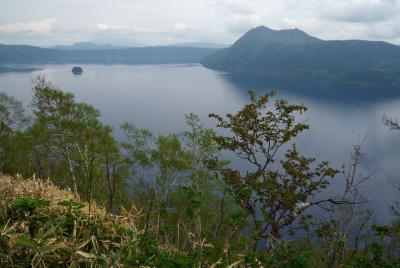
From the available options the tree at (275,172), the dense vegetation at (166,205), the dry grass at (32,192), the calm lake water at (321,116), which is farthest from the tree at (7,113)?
the dry grass at (32,192)

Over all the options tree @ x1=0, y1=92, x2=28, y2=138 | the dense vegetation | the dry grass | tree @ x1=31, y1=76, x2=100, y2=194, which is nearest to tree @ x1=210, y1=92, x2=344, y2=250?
the dense vegetation

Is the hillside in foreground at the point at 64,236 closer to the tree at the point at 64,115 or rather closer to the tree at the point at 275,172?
the tree at the point at 275,172

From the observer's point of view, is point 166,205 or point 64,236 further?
point 166,205

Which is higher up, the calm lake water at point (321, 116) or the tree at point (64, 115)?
the tree at point (64, 115)

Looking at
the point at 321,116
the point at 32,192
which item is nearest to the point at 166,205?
the point at 32,192

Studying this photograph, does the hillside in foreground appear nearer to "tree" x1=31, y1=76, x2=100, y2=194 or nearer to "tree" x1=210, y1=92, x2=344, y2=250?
"tree" x1=210, y1=92, x2=344, y2=250

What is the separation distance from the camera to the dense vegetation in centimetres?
333

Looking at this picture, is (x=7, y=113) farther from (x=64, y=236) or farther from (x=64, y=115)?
(x=64, y=236)

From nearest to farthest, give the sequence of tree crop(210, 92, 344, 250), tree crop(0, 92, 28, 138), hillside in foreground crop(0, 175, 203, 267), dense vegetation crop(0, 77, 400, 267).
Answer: hillside in foreground crop(0, 175, 203, 267) < dense vegetation crop(0, 77, 400, 267) < tree crop(210, 92, 344, 250) < tree crop(0, 92, 28, 138)

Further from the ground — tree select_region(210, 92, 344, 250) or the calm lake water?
tree select_region(210, 92, 344, 250)

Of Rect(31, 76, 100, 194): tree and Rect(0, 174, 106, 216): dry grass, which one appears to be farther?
Rect(31, 76, 100, 194): tree

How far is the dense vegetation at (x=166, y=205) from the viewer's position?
3.33 metres

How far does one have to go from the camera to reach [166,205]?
14406 mm

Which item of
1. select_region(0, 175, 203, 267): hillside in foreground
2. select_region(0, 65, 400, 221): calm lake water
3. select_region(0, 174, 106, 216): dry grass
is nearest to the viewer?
select_region(0, 175, 203, 267): hillside in foreground
